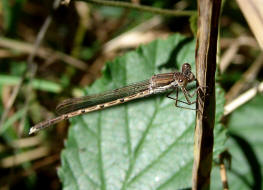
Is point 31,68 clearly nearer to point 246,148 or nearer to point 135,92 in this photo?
point 135,92

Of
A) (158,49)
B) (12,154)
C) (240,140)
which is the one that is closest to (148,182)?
(158,49)

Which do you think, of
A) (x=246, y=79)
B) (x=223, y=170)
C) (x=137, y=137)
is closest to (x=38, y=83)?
(x=137, y=137)

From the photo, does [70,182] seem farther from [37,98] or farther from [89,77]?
[89,77]

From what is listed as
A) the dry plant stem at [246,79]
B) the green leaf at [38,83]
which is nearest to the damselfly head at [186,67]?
the dry plant stem at [246,79]

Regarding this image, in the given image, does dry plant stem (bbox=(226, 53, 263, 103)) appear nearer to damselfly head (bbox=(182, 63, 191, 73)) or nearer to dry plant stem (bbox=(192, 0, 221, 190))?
damselfly head (bbox=(182, 63, 191, 73))

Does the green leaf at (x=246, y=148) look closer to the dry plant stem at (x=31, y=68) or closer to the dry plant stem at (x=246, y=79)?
the dry plant stem at (x=246, y=79)

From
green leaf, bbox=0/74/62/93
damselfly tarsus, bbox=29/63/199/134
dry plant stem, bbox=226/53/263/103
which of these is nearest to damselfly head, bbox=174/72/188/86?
damselfly tarsus, bbox=29/63/199/134
